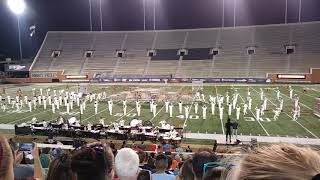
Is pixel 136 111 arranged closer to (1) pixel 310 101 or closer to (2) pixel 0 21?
(1) pixel 310 101

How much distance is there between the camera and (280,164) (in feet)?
3.25

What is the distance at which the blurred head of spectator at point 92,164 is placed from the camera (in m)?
2.13

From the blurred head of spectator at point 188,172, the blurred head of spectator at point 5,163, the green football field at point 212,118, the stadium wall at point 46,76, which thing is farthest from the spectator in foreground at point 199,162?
the stadium wall at point 46,76

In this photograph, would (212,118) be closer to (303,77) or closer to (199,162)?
(199,162)

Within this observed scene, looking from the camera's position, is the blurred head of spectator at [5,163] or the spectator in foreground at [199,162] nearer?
the blurred head of spectator at [5,163]

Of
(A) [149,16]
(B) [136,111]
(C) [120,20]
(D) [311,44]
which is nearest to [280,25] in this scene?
(D) [311,44]

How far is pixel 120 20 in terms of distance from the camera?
46.1m

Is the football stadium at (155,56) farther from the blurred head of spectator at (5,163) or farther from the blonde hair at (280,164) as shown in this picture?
the blonde hair at (280,164)

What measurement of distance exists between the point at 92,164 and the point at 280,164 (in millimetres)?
1404

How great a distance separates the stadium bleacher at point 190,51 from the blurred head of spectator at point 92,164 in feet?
117

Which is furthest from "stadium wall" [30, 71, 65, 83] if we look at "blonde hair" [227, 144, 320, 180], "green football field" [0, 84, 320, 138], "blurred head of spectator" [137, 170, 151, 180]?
"blonde hair" [227, 144, 320, 180]

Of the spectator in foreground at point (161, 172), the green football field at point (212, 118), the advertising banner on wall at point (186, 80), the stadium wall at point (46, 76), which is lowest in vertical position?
the green football field at point (212, 118)

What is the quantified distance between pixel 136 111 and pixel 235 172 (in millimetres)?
18812

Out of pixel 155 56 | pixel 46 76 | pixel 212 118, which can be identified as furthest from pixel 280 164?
pixel 155 56
